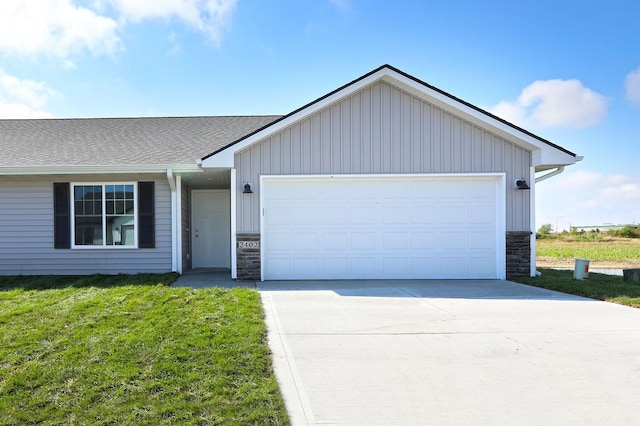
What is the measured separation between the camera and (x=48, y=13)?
8.50 meters

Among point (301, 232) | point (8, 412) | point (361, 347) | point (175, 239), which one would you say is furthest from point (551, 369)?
point (175, 239)

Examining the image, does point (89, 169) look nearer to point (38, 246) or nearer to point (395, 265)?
point (38, 246)

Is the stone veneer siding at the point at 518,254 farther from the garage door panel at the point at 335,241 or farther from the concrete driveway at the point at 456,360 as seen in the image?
the garage door panel at the point at 335,241

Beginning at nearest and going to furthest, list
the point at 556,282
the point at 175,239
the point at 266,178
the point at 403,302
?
1. the point at 403,302
2. the point at 556,282
3. the point at 266,178
4. the point at 175,239

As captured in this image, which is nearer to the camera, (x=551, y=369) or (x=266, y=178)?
(x=551, y=369)

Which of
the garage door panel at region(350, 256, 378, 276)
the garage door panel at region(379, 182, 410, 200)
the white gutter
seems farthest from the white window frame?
the white gutter

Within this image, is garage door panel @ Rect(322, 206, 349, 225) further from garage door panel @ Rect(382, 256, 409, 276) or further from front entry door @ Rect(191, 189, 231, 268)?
front entry door @ Rect(191, 189, 231, 268)

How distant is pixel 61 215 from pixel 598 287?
11.5 m

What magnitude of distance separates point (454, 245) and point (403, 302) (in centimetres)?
305

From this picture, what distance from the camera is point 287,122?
855cm

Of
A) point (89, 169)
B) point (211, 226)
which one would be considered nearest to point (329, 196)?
point (211, 226)

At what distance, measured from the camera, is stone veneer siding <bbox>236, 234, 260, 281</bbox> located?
8.66 metres

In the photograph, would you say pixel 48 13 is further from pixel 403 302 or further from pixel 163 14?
pixel 403 302

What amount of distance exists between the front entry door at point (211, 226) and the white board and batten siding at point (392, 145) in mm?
3126
